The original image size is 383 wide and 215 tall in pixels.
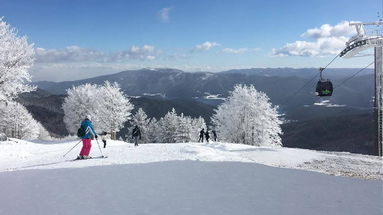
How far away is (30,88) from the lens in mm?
35375

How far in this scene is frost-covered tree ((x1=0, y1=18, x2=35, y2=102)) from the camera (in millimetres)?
32094

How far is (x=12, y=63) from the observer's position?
33000 millimetres

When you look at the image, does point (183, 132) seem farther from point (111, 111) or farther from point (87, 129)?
point (87, 129)

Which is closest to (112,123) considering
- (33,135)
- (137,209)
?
(33,135)

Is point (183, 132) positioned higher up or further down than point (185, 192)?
further down

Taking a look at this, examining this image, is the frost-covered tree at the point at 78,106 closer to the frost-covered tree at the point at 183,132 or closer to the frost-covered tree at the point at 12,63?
the frost-covered tree at the point at 183,132

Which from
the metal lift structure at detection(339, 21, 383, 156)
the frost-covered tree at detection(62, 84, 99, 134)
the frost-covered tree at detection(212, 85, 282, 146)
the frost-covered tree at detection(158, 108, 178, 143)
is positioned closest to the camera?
the metal lift structure at detection(339, 21, 383, 156)

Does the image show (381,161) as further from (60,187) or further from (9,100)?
(9,100)

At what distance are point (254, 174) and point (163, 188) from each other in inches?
153

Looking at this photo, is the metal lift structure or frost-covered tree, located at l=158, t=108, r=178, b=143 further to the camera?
frost-covered tree, located at l=158, t=108, r=178, b=143

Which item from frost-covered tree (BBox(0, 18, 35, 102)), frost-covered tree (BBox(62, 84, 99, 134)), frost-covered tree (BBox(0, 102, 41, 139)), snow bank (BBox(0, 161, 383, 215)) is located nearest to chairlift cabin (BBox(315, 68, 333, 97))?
snow bank (BBox(0, 161, 383, 215))

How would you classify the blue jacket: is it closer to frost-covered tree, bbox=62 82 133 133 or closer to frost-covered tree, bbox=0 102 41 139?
frost-covered tree, bbox=62 82 133 133

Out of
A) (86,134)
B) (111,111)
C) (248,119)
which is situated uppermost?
(86,134)

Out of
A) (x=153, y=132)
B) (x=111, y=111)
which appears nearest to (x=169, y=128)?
(x=153, y=132)
